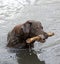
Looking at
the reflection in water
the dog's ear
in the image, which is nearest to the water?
the reflection in water

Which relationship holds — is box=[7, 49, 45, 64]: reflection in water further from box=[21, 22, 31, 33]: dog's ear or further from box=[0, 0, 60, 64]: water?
box=[21, 22, 31, 33]: dog's ear

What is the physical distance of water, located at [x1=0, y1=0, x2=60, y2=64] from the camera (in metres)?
9.73

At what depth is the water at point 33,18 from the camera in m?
9.73

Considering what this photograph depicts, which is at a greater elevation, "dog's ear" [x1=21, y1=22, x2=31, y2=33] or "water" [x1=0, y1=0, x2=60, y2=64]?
"dog's ear" [x1=21, y1=22, x2=31, y2=33]

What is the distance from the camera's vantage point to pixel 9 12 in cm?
1444

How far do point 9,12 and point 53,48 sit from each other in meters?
4.53

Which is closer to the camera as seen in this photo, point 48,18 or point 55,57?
point 55,57

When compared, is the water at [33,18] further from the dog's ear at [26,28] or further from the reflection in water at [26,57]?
the dog's ear at [26,28]

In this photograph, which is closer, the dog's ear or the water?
the dog's ear

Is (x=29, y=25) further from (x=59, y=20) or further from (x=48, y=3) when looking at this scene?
(x=48, y=3)

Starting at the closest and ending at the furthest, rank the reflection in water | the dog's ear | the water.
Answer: the dog's ear, the reflection in water, the water

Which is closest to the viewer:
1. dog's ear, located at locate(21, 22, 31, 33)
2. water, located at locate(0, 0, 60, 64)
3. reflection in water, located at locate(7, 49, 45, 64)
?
dog's ear, located at locate(21, 22, 31, 33)

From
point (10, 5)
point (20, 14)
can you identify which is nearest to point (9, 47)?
point (20, 14)

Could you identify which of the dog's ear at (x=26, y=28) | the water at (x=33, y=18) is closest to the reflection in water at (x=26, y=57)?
the water at (x=33, y=18)
